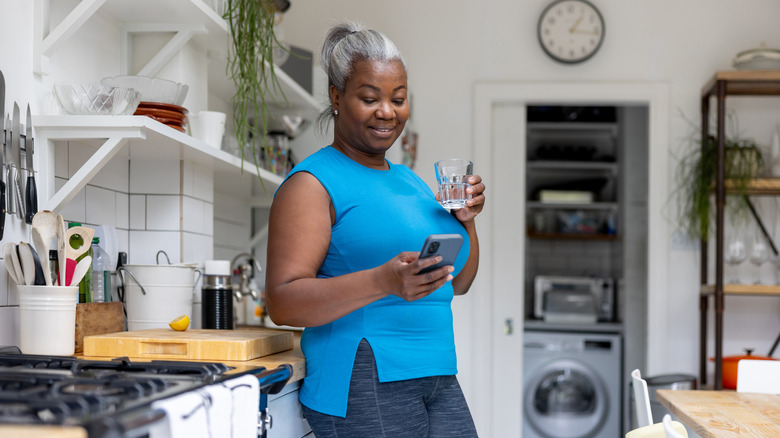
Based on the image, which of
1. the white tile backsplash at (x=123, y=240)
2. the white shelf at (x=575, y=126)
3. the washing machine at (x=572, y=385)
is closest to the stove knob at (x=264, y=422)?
the white tile backsplash at (x=123, y=240)

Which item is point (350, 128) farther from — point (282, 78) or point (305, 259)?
point (282, 78)

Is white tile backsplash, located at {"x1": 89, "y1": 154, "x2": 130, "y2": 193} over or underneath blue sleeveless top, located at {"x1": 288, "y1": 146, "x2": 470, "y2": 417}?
over

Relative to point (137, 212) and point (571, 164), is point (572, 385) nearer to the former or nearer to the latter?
point (571, 164)

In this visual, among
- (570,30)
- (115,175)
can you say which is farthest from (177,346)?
(570,30)

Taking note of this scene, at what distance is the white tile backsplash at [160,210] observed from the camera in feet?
7.78

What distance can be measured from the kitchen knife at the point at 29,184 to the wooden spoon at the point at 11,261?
114 millimetres

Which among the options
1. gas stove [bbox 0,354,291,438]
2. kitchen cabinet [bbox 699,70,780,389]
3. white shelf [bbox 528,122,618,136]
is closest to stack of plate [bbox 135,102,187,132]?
gas stove [bbox 0,354,291,438]

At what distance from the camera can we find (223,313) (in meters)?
2.35

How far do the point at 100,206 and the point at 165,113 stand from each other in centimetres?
34

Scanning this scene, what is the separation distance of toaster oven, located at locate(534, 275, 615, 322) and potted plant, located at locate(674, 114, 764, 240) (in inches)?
58.7

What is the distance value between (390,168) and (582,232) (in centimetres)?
441

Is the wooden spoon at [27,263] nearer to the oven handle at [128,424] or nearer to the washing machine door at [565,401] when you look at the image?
the oven handle at [128,424]

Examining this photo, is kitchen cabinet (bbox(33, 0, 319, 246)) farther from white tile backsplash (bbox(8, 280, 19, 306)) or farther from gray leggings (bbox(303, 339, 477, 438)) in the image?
gray leggings (bbox(303, 339, 477, 438))

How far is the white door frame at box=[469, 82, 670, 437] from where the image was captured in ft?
13.6
